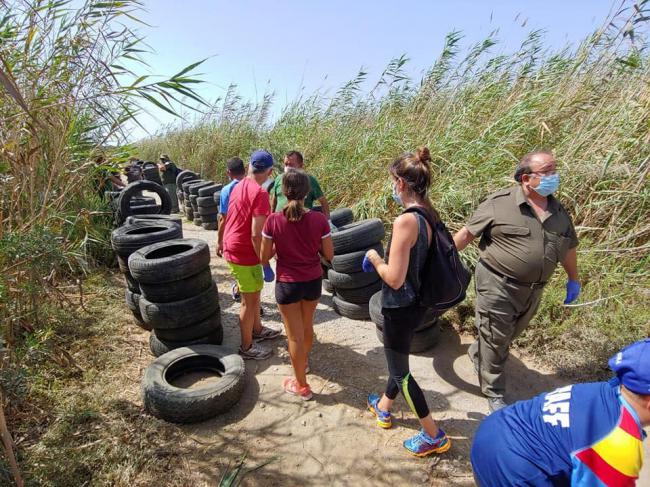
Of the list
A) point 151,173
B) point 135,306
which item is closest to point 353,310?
point 135,306

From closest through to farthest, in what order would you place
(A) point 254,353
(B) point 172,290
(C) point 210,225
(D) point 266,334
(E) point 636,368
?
(E) point 636,368 → (B) point 172,290 → (A) point 254,353 → (D) point 266,334 → (C) point 210,225

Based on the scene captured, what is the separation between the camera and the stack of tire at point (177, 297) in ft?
10.9

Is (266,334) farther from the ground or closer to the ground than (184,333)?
closer to the ground

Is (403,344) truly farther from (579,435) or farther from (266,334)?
(266,334)

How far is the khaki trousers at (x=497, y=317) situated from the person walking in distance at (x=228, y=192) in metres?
2.53

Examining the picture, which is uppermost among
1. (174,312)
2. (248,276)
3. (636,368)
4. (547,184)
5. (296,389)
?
(547,184)

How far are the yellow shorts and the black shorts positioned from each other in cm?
74

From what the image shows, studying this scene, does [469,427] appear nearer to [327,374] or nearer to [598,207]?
[327,374]

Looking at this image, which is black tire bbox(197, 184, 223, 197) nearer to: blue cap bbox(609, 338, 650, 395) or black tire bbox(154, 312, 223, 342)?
black tire bbox(154, 312, 223, 342)

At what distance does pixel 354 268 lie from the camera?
4219mm

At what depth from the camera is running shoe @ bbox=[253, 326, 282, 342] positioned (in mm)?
3984

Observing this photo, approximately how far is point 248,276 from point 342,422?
149 cm

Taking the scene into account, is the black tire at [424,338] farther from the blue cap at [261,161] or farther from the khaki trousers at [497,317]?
the blue cap at [261,161]

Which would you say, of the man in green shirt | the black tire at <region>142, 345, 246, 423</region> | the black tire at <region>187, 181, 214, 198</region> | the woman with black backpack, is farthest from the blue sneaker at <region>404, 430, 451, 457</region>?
the black tire at <region>187, 181, 214, 198</region>
